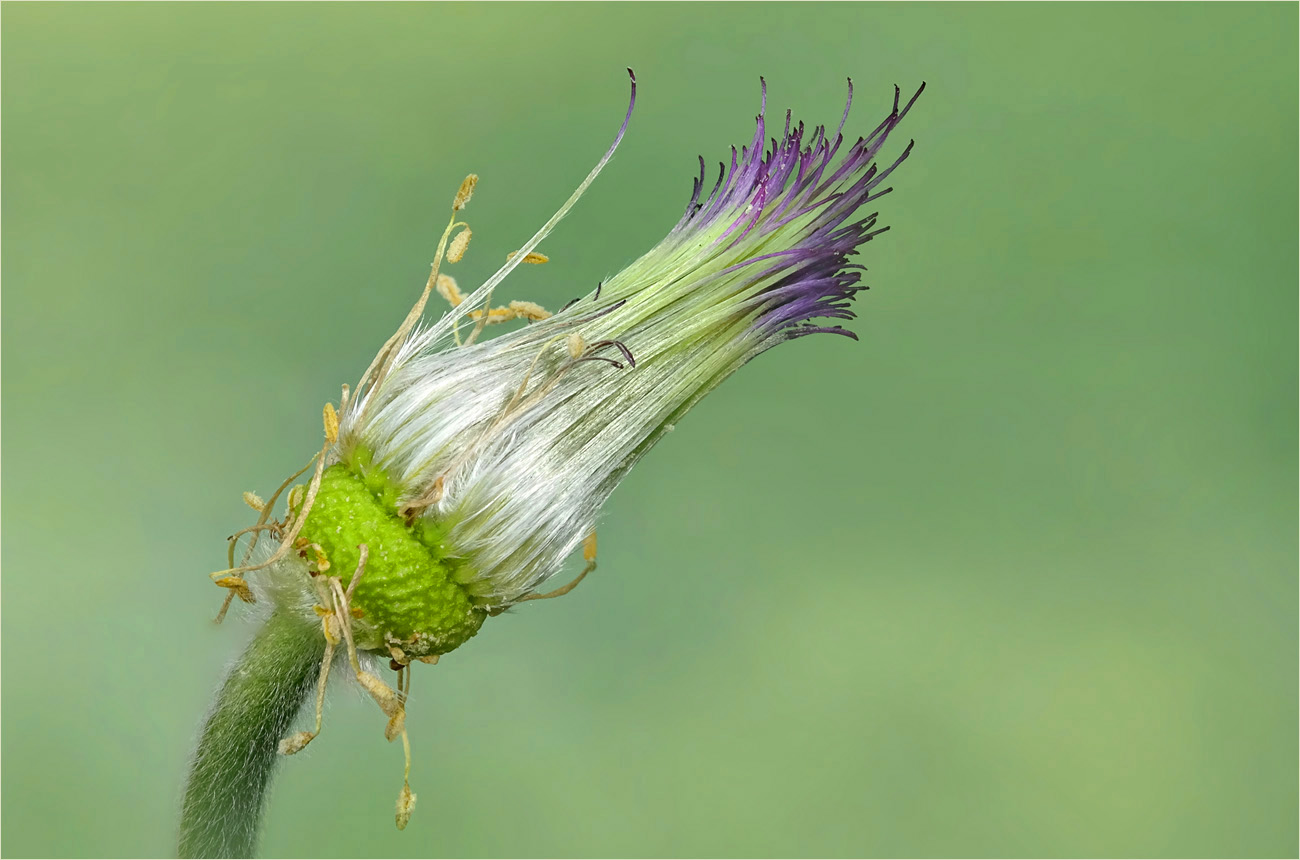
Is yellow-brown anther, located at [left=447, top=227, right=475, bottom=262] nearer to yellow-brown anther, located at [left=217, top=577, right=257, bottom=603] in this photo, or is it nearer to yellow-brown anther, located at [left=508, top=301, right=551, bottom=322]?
yellow-brown anther, located at [left=508, top=301, right=551, bottom=322]

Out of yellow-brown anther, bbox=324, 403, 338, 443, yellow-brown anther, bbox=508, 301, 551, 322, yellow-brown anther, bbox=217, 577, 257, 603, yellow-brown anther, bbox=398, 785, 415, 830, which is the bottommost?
yellow-brown anther, bbox=398, 785, 415, 830

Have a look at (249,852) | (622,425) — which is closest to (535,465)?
(622,425)

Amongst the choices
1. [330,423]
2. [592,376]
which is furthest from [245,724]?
[592,376]

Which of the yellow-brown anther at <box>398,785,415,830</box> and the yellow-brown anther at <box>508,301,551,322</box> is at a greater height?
the yellow-brown anther at <box>508,301,551,322</box>

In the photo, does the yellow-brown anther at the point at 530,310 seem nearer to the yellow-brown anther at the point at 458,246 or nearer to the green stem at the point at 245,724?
the yellow-brown anther at the point at 458,246

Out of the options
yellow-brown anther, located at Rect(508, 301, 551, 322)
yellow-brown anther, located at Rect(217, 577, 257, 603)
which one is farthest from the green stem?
yellow-brown anther, located at Rect(508, 301, 551, 322)
